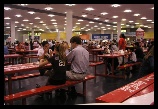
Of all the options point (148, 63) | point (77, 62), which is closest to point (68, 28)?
point (77, 62)

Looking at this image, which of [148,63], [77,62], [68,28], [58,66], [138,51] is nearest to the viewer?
[148,63]

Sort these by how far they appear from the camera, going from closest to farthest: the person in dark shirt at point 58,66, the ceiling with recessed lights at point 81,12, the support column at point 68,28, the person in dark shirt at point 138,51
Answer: the person in dark shirt at point 58,66 → the person in dark shirt at point 138,51 → the ceiling with recessed lights at point 81,12 → the support column at point 68,28

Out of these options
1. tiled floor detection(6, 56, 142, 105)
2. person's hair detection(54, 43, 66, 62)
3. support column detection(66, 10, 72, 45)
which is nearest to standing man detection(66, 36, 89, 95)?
person's hair detection(54, 43, 66, 62)

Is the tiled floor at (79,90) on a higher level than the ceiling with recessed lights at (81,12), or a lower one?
lower

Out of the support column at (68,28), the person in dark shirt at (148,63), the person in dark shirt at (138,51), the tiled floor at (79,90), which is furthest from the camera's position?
the support column at (68,28)

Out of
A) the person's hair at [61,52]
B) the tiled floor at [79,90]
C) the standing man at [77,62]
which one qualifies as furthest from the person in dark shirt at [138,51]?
the person's hair at [61,52]

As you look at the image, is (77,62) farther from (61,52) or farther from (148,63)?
(148,63)

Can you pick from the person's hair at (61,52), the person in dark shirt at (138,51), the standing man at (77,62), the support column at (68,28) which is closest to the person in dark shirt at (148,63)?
the standing man at (77,62)

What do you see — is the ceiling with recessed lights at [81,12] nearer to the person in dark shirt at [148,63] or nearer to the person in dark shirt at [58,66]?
the person in dark shirt at [58,66]

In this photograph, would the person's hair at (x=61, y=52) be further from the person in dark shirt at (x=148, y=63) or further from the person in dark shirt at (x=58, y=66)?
the person in dark shirt at (x=148, y=63)

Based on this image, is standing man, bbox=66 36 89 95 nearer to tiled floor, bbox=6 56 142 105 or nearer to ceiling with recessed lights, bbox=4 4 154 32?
tiled floor, bbox=6 56 142 105

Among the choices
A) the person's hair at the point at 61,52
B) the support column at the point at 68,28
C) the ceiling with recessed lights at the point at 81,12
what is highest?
the ceiling with recessed lights at the point at 81,12

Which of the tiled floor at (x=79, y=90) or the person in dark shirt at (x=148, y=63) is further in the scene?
the tiled floor at (x=79, y=90)
